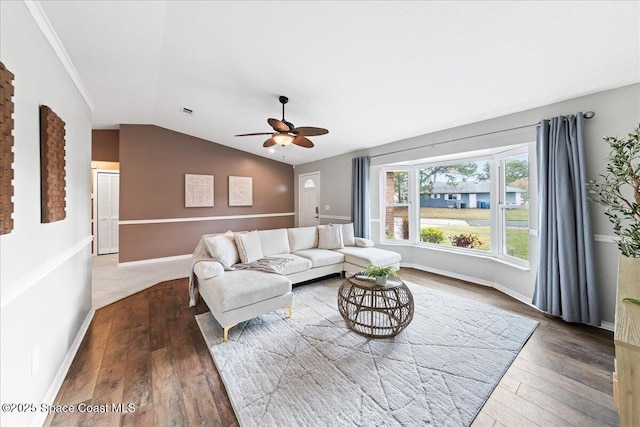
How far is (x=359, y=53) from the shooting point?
2.33m

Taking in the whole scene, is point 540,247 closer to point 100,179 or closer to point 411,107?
point 411,107

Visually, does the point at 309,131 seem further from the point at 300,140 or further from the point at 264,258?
the point at 264,258

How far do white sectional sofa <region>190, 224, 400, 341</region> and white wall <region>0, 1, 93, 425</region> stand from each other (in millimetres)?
1080

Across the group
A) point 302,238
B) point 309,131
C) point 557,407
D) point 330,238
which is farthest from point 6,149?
point 330,238

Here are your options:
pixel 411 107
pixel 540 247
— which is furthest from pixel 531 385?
pixel 411 107

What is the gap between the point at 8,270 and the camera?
1.23 metres

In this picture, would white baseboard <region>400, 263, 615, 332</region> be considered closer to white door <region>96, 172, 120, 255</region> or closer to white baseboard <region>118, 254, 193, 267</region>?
white baseboard <region>118, 254, 193, 267</region>

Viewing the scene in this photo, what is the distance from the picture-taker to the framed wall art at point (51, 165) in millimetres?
1627

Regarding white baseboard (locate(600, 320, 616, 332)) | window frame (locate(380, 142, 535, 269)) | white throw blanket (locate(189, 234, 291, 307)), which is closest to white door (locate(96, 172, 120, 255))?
white throw blanket (locate(189, 234, 291, 307))

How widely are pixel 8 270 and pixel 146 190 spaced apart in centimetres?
448

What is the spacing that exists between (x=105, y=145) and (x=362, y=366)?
654cm

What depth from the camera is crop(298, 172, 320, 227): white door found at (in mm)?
6598

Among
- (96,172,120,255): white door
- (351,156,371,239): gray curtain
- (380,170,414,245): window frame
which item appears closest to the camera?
(380,170,414,245): window frame

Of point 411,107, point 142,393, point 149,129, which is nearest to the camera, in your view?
point 142,393
